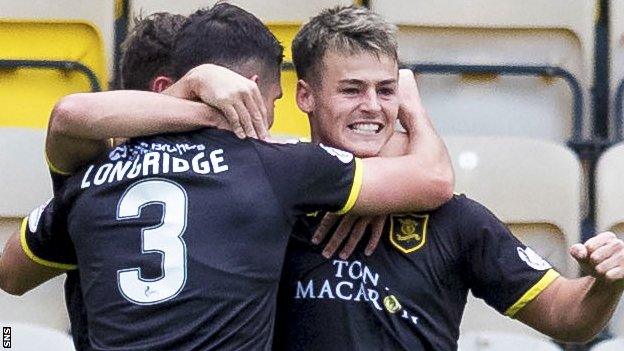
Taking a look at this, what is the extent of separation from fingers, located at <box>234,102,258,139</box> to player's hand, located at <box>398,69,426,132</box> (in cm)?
41

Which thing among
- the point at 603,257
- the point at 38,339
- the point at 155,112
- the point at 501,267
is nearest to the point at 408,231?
the point at 501,267

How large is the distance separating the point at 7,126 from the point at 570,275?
1.79m

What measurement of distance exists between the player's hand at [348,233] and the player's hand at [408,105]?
24cm

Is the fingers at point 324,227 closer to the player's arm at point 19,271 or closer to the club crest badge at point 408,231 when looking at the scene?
the club crest badge at point 408,231

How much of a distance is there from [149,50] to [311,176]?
1.71 feet

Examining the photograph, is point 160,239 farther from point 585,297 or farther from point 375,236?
point 585,297

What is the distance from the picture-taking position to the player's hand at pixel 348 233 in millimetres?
2258

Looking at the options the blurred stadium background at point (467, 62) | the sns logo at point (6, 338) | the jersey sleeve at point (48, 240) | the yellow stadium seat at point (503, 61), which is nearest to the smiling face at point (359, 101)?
the jersey sleeve at point (48, 240)

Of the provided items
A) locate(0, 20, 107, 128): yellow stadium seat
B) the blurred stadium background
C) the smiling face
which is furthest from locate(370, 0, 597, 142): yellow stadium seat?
the smiling face

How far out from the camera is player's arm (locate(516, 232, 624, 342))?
6.71ft

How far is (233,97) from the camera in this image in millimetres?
2094

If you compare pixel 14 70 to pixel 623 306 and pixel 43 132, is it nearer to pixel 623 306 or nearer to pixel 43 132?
pixel 43 132

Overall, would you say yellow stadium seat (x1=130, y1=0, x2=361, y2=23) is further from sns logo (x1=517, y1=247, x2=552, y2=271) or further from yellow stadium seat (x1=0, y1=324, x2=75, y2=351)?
sns logo (x1=517, y1=247, x2=552, y2=271)

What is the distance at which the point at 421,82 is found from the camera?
4.16m
